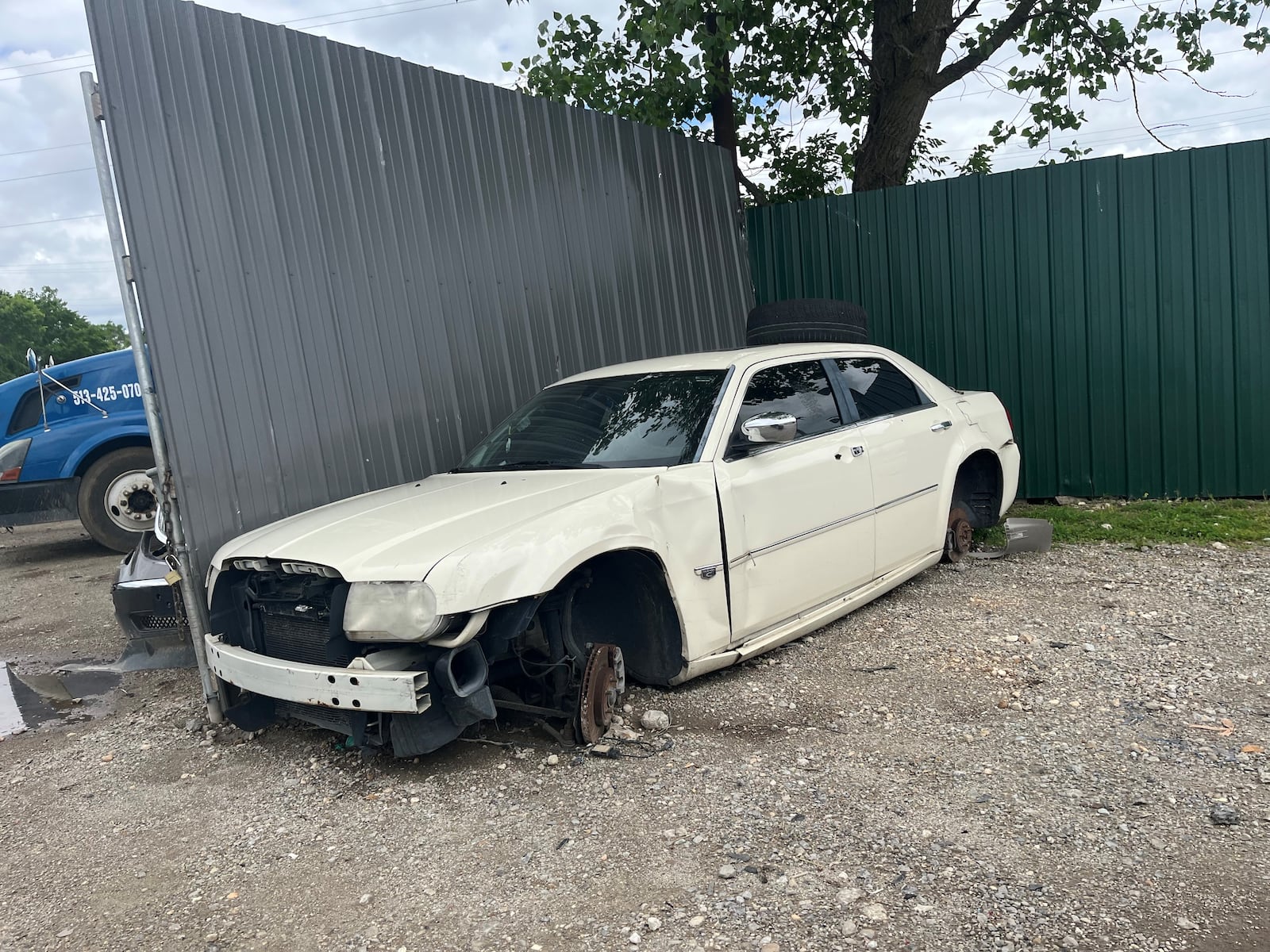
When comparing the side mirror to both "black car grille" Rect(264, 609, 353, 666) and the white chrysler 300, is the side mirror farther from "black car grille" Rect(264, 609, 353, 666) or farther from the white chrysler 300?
"black car grille" Rect(264, 609, 353, 666)

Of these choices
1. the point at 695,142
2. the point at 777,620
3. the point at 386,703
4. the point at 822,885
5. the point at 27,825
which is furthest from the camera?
the point at 695,142

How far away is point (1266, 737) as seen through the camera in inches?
132

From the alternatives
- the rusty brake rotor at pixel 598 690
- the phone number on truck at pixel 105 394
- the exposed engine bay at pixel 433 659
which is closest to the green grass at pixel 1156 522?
the rusty brake rotor at pixel 598 690

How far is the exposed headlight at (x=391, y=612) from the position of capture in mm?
3158

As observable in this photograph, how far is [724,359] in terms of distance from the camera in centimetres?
475

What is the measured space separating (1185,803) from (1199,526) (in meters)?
4.41

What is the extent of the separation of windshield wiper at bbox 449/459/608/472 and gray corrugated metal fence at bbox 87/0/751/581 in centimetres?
91

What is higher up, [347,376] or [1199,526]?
[347,376]

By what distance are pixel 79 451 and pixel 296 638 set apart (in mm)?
7064

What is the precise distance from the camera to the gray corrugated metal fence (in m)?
4.46

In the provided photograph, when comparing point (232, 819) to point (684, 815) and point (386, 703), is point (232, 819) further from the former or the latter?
point (684, 815)

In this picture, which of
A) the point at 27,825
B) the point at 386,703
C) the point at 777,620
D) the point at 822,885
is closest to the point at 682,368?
the point at 777,620

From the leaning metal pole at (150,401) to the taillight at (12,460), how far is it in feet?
19.5

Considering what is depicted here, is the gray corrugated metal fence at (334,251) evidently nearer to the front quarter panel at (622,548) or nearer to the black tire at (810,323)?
the black tire at (810,323)
